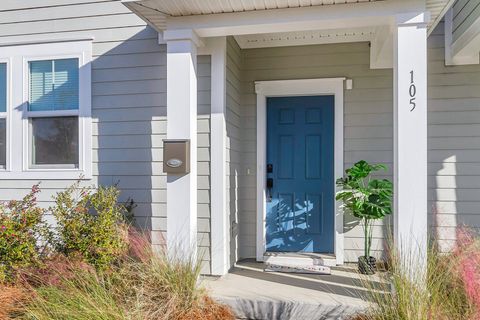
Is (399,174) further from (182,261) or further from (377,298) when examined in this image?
(182,261)

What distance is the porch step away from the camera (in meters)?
4.31

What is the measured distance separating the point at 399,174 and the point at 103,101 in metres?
3.08

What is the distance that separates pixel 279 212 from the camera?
15.3 ft

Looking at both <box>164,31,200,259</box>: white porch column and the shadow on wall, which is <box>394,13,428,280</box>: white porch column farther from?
the shadow on wall

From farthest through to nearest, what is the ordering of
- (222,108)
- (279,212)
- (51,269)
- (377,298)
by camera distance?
1. (279,212)
2. (222,108)
3. (51,269)
4. (377,298)

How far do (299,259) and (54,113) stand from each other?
3.20 meters

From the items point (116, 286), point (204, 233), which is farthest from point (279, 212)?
point (116, 286)

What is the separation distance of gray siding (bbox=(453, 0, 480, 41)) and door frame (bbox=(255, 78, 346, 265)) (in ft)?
3.92

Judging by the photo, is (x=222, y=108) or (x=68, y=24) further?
(x=68, y=24)

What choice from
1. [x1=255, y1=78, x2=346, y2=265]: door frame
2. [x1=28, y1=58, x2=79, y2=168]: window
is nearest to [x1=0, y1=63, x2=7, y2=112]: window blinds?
[x1=28, y1=58, x2=79, y2=168]: window

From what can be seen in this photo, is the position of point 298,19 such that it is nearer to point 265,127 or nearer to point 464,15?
point 265,127

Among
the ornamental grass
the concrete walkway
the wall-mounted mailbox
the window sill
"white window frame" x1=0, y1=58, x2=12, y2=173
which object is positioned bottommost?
the concrete walkway

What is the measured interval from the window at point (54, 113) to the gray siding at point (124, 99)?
0.80 ft

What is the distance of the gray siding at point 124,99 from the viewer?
13.5 feet
